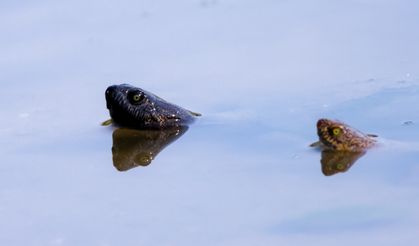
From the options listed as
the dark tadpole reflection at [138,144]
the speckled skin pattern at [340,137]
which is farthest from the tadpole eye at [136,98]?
the speckled skin pattern at [340,137]

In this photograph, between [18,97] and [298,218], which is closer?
[298,218]

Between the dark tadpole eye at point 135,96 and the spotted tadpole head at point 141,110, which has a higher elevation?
the dark tadpole eye at point 135,96

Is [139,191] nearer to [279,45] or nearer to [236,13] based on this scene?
[279,45]

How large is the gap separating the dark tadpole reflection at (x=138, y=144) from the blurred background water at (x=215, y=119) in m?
0.09

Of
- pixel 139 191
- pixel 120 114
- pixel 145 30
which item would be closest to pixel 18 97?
pixel 120 114

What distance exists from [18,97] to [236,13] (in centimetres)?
285

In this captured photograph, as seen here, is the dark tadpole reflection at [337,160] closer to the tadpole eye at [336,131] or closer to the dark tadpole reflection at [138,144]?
the tadpole eye at [336,131]

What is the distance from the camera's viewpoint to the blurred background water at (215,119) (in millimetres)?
6520

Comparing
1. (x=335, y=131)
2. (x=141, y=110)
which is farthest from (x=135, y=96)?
(x=335, y=131)

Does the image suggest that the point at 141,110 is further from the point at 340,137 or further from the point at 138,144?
the point at 340,137

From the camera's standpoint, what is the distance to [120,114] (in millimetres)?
8859

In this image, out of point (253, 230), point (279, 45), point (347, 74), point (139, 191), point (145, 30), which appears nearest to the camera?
point (253, 230)

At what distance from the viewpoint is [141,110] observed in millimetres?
8844

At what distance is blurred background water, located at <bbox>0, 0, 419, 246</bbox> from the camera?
6520 millimetres
